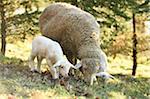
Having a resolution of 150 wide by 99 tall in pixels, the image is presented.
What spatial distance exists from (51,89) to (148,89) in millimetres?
4369

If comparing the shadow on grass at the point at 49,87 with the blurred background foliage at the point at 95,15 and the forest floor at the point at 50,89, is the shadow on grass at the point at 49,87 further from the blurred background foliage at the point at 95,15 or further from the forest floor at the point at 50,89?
the blurred background foliage at the point at 95,15

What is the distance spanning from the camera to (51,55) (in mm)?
→ 10312

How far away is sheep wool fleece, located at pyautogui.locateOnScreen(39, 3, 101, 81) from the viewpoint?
34.9 ft

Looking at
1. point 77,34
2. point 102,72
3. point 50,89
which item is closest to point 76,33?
point 77,34

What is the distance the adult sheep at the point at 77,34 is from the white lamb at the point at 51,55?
719mm

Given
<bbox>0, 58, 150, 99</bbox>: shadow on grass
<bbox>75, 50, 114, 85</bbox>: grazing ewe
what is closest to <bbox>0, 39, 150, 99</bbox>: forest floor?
<bbox>0, 58, 150, 99</bbox>: shadow on grass

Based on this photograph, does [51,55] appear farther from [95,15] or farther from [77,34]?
[95,15]

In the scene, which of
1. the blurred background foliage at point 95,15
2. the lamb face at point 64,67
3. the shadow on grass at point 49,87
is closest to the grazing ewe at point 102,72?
the shadow on grass at point 49,87

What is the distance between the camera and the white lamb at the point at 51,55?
380 inches

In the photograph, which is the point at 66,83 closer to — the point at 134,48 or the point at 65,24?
the point at 65,24

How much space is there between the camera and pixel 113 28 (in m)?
19.2

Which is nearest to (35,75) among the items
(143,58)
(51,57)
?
(51,57)

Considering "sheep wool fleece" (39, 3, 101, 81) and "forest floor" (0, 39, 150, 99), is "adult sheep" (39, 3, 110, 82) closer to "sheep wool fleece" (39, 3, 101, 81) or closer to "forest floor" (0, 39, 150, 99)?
"sheep wool fleece" (39, 3, 101, 81)

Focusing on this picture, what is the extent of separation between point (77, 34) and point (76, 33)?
0.19 feet
